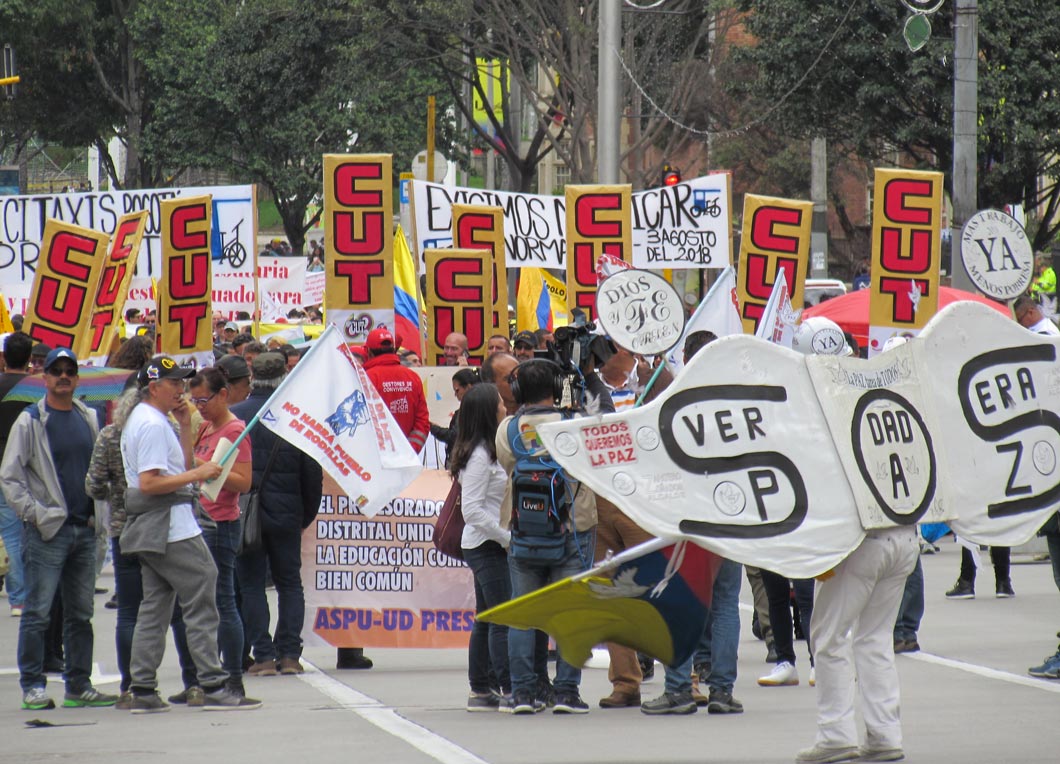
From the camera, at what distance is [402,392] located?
1209 cm

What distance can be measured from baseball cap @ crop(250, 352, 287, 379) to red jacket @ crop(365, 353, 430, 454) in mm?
1932

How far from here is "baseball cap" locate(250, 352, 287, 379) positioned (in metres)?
9.99

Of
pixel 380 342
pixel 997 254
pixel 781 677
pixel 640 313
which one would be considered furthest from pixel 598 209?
pixel 781 677

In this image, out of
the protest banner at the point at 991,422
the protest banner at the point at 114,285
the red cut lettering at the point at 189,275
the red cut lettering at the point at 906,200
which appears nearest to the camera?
the protest banner at the point at 991,422

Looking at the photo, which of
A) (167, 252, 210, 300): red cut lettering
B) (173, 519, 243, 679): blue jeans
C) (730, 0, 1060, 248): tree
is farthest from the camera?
(730, 0, 1060, 248): tree

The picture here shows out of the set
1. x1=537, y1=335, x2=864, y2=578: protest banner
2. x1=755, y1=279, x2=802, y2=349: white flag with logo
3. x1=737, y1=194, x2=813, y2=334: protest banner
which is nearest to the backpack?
x1=537, y1=335, x2=864, y2=578: protest banner

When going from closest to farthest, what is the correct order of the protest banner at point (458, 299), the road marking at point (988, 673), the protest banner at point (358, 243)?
1. the road marking at point (988, 673)
2. the protest banner at point (358, 243)
3. the protest banner at point (458, 299)

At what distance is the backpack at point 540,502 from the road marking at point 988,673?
9.10ft

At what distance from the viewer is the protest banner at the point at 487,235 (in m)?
16.5

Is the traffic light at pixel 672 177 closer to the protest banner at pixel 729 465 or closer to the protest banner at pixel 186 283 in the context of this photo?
the protest banner at pixel 186 283

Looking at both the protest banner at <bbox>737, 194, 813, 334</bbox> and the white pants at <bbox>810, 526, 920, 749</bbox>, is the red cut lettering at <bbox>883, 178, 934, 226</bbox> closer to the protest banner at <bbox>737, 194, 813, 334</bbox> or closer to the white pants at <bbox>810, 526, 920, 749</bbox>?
the protest banner at <bbox>737, 194, 813, 334</bbox>

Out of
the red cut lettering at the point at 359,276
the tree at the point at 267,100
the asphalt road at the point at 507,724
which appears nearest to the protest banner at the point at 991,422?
the asphalt road at the point at 507,724

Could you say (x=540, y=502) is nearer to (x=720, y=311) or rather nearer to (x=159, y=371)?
(x=159, y=371)

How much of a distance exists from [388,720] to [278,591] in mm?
1777
